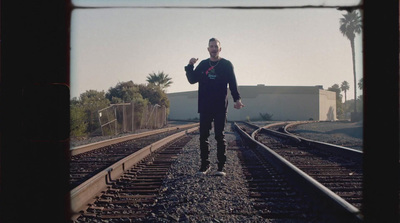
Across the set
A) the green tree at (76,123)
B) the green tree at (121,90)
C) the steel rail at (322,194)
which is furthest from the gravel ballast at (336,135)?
the green tree at (121,90)

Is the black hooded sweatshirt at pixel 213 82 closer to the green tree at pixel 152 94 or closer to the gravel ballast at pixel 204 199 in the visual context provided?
the gravel ballast at pixel 204 199

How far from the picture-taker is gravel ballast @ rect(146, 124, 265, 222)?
109 inches

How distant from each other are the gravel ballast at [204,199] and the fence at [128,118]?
36.8ft

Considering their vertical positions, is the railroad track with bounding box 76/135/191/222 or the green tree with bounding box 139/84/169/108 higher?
the green tree with bounding box 139/84/169/108

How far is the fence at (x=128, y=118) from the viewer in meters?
16.3

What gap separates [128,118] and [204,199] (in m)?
16.0

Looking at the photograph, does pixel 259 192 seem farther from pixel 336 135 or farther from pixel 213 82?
pixel 336 135

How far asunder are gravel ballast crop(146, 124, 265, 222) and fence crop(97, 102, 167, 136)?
11.2 meters

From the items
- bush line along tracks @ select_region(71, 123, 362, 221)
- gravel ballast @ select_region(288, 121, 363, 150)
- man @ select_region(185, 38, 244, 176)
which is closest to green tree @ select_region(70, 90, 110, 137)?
gravel ballast @ select_region(288, 121, 363, 150)

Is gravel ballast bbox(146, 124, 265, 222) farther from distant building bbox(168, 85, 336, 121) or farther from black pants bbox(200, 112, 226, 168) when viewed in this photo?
distant building bbox(168, 85, 336, 121)

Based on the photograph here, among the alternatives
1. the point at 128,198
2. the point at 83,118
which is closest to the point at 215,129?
the point at 128,198

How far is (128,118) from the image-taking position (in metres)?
18.8

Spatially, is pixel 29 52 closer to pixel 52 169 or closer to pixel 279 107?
pixel 52 169

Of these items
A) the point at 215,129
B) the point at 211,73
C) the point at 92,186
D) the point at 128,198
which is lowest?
the point at 128,198
